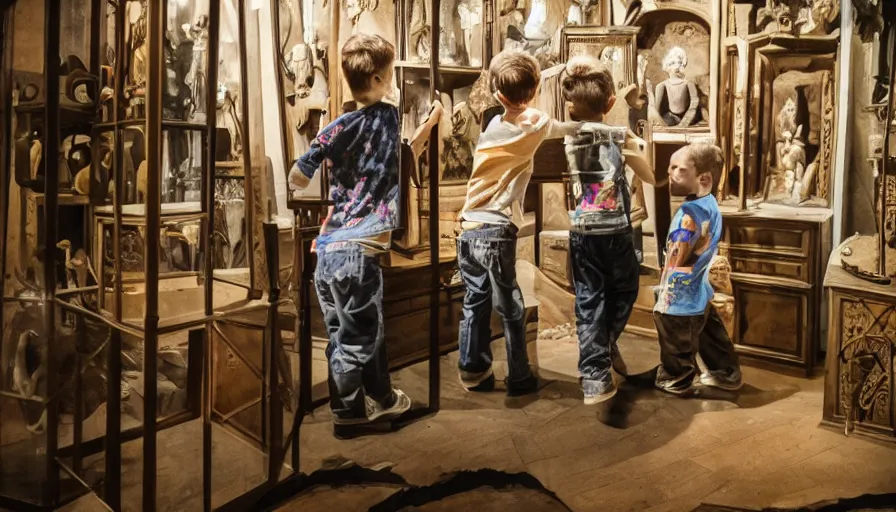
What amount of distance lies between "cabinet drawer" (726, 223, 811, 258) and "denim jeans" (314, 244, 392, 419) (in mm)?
1348

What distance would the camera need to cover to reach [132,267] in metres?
2.68

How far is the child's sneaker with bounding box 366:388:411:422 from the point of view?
10.0ft

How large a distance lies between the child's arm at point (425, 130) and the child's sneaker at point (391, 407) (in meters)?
0.84

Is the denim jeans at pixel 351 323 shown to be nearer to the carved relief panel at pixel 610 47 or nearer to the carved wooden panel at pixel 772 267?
the carved relief panel at pixel 610 47

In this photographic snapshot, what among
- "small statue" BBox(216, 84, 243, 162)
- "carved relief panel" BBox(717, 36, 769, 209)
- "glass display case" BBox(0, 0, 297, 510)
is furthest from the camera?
"carved relief panel" BBox(717, 36, 769, 209)

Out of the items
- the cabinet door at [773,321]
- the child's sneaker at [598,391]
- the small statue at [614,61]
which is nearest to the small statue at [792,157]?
the cabinet door at [773,321]

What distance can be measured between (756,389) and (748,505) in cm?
64

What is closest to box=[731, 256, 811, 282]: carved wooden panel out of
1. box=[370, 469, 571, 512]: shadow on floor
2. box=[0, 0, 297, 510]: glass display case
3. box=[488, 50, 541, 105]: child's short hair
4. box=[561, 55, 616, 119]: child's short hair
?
box=[561, 55, 616, 119]: child's short hair

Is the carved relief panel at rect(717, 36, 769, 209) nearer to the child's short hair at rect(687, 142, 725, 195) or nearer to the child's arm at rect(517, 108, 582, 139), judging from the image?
the child's short hair at rect(687, 142, 725, 195)

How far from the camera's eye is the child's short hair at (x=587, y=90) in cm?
313

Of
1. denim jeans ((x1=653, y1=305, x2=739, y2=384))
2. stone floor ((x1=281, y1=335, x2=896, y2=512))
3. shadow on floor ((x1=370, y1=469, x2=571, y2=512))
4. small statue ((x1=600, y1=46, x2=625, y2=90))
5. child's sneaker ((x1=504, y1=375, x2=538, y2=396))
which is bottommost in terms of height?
shadow on floor ((x1=370, y1=469, x2=571, y2=512))

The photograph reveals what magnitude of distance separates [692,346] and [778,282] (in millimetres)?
399

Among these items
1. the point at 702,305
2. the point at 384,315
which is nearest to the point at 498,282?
the point at 384,315

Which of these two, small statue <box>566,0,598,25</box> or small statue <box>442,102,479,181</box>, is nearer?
small statue <box>442,102,479,181</box>
